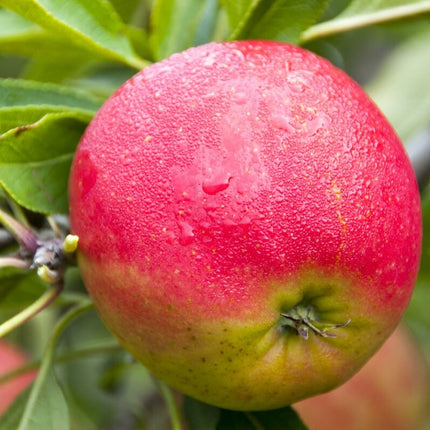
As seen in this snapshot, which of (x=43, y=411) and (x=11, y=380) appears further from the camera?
(x=11, y=380)

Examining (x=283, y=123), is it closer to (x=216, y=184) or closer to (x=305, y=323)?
(x=216, y=184)

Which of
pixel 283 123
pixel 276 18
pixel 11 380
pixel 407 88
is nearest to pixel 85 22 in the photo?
pixel 276 18

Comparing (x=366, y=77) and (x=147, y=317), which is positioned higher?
(x=366, y=77)

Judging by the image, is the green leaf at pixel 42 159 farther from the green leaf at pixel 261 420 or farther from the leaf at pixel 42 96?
the green leaf at pixel 261 420

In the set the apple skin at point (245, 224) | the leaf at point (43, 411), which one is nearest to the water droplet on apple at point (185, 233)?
the apple skin at point (245, 224)

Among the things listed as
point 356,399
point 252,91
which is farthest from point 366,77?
point 252,91

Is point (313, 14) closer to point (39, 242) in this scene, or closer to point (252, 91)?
point (252, 91)

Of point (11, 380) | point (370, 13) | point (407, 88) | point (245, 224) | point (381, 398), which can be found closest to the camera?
point (245, 224)
